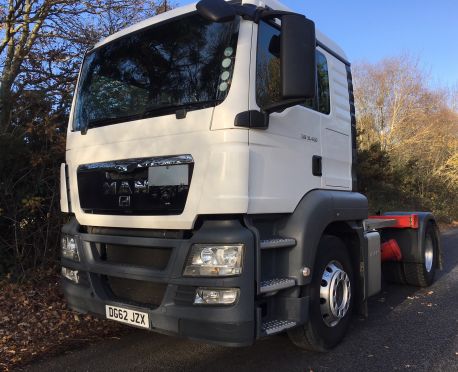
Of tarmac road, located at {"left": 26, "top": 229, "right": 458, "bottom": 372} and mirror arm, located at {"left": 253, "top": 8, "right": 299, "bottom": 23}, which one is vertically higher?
mirror arm, located at {"left": 253, "top": 8, "right": 299, "bottom": 23}

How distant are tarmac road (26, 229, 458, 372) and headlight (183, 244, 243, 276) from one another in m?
1.08

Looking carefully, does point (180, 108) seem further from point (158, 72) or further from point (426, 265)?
point (426, 265)

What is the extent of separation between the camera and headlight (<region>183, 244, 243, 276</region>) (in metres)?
3.12

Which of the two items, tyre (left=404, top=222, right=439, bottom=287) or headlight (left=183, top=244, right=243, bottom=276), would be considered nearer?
headlight (left=183, top=244, right=243, bottom=276)

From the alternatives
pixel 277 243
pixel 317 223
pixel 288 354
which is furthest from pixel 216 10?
pixel 288 354

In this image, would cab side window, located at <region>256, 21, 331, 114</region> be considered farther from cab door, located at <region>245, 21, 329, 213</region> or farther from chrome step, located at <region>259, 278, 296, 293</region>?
chrome step, located at <region>259, 278, 296, 293</region>

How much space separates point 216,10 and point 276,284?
6.51 ft

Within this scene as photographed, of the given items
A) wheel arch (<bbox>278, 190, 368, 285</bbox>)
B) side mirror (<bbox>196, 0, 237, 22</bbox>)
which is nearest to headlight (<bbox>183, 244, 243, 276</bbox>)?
wheel arch (<bbox>278, 190, 368, 285</bbox>)

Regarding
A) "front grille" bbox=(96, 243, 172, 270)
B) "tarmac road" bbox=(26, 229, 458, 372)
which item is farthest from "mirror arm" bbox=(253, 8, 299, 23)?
"tarmac road" bbox=(26, 229, 458, 372)

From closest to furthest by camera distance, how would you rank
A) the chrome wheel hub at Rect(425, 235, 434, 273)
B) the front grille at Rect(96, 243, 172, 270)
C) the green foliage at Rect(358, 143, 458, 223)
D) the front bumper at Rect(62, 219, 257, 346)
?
the front bumper at Rect(62, 219, 257, 346) → the front grille at Rect(96, 243, 172, 270) → the chrome wheel hub at Rect(425, 235, 434, 273) → the green foliage at Rect(358, 143, 458, 223)

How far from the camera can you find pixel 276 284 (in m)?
3.39

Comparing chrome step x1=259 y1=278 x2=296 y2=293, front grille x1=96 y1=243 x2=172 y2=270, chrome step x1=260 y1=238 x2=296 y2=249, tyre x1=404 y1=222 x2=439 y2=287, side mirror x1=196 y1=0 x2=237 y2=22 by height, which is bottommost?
tyre x1=404 y1=222 x2=439 y2=287

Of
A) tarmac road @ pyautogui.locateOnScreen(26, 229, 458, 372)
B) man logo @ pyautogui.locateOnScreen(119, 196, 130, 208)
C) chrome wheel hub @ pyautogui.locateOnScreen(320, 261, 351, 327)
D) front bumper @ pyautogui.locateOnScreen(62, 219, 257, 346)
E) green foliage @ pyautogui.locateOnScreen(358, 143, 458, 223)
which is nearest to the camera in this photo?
front bumper @ pyautogui.locateOnScreen(62, 219, 257, 346)

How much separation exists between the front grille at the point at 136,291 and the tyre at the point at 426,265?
4427mm
